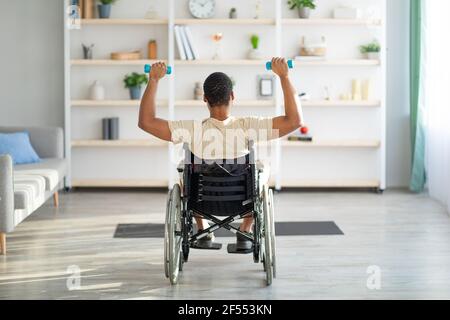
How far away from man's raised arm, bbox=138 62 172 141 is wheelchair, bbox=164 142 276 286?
14 centimetres

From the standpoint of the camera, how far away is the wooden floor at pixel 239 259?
3.99 metres

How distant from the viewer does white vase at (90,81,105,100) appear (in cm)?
732

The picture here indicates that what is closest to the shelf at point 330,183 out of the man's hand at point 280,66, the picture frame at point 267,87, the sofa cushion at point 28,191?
the picture frame at point 267,87

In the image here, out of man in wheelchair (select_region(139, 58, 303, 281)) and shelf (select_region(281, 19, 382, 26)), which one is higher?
shelf (select_region(281, 19, 382, 26))

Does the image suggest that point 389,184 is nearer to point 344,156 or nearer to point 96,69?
point 344,156

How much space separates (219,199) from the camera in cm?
410

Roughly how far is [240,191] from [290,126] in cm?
41

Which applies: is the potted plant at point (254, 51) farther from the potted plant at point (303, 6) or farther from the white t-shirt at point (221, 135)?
the white t-shirt at point (221, 135)

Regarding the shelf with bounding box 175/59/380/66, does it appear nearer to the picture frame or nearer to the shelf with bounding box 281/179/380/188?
the picture frame

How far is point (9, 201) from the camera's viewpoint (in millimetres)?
4703

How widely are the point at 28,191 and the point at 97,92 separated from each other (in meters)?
2.37

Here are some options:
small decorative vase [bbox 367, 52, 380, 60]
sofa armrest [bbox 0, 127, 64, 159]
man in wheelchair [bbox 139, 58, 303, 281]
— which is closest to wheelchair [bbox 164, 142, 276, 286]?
man in wheelchair [bbox 139, 58, 303, 281]

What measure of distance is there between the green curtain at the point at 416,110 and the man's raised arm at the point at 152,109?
3.66 meters
